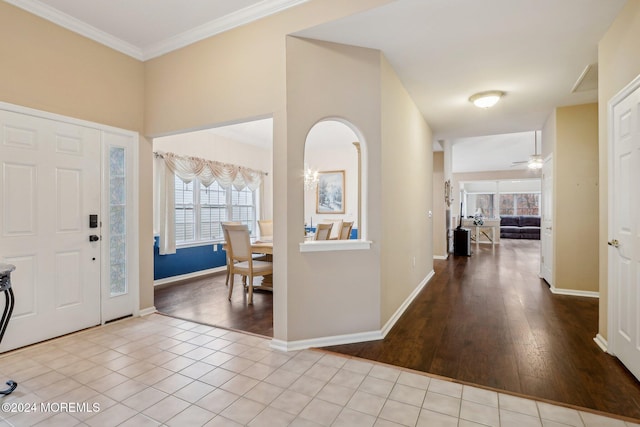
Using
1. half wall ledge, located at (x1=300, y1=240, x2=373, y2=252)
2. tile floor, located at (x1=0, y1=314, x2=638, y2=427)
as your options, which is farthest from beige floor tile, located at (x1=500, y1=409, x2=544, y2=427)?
half wall ledge, located at (x1=300, y1=240, x2=373, y2=252)

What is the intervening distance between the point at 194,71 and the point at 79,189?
1.59m

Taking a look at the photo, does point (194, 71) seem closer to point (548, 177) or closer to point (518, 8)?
point (518, 8)

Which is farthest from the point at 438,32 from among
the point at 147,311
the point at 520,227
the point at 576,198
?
the point at 520,227

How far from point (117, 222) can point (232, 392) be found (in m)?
2.29

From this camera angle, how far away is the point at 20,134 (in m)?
2.62

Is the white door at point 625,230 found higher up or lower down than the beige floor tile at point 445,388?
higher up

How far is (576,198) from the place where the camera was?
170 inches

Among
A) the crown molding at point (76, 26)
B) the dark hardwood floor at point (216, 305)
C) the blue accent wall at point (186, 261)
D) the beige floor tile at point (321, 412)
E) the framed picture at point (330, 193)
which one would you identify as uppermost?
the crown molding at point (76, 26)

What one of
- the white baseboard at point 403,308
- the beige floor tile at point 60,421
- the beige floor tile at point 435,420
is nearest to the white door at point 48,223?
the beige floor tile at point 60,421

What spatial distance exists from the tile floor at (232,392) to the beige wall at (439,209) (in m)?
5.68

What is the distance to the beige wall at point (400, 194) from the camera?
3.02 meters

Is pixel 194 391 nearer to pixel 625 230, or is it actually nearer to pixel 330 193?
pixel 625 230

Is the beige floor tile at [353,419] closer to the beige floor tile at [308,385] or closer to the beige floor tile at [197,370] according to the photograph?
the beige floor tile at [308,385]

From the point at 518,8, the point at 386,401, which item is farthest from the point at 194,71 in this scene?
the point at 386,401
